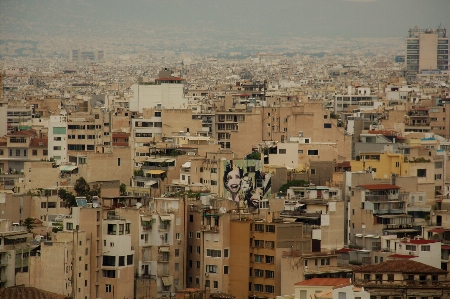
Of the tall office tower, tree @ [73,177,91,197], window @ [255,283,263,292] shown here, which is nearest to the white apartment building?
tree @ [73,177,91,197]

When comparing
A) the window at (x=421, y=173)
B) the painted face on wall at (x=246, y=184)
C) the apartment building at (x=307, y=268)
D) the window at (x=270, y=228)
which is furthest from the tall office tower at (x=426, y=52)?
the apartment building at (x=307, y=268)

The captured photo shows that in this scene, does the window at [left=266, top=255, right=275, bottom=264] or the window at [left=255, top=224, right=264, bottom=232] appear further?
the window at [left=255, top=224, right=264, bottom=232]

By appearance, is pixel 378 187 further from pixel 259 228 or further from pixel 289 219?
pixel 259 228

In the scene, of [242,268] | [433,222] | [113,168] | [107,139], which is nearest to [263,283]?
[242,268]

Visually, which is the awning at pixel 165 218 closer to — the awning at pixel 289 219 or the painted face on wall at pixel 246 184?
the awning at pixel 289 219

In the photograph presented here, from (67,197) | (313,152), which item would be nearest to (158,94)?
(313,152)

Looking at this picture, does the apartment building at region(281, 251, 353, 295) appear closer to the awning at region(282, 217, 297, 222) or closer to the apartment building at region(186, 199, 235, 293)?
the apartment building at region(186, 199, 235, 293)
